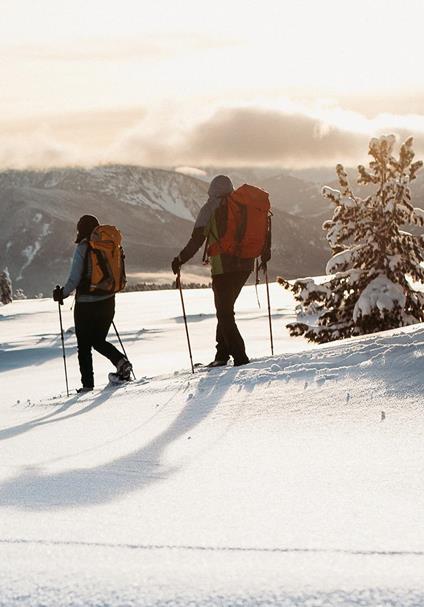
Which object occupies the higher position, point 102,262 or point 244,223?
point 244,223

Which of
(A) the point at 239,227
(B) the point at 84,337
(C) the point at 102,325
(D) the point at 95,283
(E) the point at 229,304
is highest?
(A) the point at 239,227

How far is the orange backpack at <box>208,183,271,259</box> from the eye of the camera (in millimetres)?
6918

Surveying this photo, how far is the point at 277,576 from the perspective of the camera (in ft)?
6.81

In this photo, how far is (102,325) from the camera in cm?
795

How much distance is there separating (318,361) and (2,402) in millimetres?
4688

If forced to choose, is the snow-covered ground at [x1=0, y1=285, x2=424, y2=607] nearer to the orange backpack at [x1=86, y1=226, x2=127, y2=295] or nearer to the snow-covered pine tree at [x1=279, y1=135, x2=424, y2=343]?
the orange backpack at [x1=86, y1=226, x2=127, y2=295]

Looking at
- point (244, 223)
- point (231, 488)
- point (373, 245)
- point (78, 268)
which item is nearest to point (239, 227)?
point (244, 223)

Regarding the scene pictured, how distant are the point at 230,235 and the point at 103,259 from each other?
161 cm

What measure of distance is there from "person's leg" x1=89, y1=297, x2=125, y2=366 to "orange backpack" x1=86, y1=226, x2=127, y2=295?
20cm

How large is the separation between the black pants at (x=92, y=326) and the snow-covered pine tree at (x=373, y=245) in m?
7.93

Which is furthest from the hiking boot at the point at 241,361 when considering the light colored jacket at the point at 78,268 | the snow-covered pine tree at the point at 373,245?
the snow-covered pine tree at the point at 373,245

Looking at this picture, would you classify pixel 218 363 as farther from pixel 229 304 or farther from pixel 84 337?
pixel 84 337

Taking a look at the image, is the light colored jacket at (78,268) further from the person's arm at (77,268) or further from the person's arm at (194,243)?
the person's arm at (194,243)

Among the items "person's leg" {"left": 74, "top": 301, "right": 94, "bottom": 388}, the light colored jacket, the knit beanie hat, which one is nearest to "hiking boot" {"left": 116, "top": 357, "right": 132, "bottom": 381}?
"person's leg" {"left": 74, "top": 301, "right": 94, "bottom": 388}
